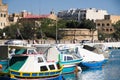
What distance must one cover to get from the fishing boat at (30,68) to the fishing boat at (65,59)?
471cm

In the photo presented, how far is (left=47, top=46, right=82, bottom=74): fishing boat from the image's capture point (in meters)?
30.8

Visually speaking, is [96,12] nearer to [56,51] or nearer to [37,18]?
[37,18]

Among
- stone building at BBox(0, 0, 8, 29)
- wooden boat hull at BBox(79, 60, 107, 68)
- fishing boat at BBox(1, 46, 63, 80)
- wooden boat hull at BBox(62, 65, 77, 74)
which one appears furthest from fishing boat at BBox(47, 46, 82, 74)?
stone building at BBox(0, 0, 8, 29)

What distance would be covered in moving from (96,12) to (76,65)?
102 meters

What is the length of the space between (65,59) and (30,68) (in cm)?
833

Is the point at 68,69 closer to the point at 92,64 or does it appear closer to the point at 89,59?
the point at 92,64

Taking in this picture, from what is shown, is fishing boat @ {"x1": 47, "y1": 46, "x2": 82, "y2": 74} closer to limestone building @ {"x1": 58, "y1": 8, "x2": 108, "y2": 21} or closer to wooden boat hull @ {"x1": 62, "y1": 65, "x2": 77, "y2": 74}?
wooden boat hull @ {"x1": 62, "y1": 65, "x2": 77, "y2": 74}

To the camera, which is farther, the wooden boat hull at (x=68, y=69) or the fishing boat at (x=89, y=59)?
the fishing boat at (x=89, y=59)

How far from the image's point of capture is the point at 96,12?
135m

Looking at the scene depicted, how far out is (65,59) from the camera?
1281 inches

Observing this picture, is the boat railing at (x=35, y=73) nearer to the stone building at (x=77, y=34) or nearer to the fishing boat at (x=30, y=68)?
the fishing boat at (x=30, y=68)

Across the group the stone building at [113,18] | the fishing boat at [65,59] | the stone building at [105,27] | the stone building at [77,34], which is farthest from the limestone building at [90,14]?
the fishing boat at [65,59]

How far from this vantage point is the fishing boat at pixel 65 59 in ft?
101

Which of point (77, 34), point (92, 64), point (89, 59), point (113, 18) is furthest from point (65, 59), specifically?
point (113, 18)
